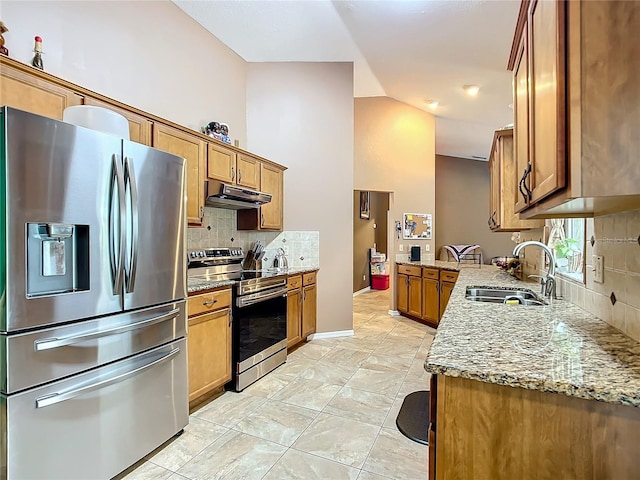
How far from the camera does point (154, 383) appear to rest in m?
1.96

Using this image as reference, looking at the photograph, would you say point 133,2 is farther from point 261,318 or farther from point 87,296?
point 261,318

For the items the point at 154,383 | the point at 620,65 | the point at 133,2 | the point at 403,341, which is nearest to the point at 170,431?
the point at 154,383

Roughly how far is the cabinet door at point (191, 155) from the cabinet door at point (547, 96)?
233 cm

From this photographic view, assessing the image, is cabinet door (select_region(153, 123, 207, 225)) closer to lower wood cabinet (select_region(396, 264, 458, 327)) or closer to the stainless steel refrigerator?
the stainless steel refrigerator

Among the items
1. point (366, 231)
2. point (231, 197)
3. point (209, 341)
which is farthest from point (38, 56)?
point (366, 231)

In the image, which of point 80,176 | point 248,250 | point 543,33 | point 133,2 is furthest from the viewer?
point 248,250

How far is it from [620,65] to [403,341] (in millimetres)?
3807

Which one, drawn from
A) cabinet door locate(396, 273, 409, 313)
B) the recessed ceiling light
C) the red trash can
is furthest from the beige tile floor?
the red trash can

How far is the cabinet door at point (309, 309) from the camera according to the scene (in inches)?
157

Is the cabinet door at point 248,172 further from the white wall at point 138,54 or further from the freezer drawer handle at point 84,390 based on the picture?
the freezer drawer handle at point 84,390

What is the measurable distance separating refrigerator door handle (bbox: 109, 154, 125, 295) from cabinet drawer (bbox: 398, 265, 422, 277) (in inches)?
166

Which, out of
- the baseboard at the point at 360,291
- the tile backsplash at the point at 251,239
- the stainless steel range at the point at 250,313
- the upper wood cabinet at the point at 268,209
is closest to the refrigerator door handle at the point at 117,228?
the stainless steel range at the point at 250,313

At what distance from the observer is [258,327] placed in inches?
121

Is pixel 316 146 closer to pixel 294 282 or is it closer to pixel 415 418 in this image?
pixel 294 282
